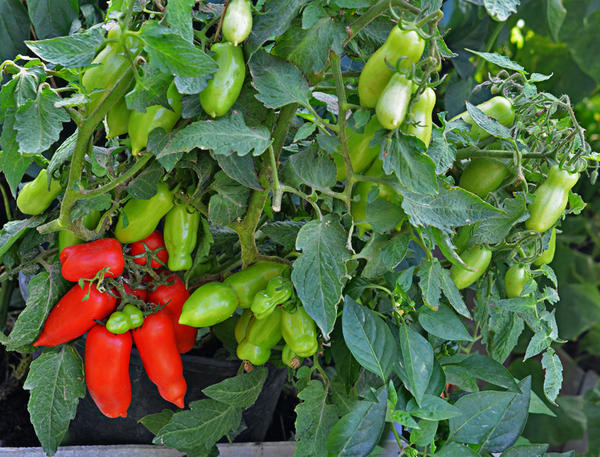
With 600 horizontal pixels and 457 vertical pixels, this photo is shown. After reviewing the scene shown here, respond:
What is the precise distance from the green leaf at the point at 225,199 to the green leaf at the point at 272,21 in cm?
10

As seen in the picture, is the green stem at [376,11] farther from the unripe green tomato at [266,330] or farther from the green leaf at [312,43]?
the unripe green tomato at [266,330]

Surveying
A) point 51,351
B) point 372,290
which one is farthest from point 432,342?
point 51,351

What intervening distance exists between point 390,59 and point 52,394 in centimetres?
40

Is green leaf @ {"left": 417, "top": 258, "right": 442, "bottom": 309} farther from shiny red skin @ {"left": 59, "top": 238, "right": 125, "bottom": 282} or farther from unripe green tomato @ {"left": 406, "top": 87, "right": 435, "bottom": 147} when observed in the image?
shiny red skin @ {"left": 59, "top": 238, "right": 125, "bottom": 282}

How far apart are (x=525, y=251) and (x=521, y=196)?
7 cm

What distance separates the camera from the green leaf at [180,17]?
1.18ft

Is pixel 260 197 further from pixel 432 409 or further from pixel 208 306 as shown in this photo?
pixel 432 409

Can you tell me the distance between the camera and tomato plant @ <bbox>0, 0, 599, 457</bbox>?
15.0 inches

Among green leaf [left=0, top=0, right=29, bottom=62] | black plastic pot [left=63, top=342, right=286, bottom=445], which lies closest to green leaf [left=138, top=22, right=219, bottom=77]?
black plastic pot [left=63, top=342, right=286, bottom=445]

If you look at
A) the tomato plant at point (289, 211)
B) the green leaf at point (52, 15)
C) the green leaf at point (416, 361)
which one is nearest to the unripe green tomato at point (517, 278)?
the tomato plant at point (289, 211)

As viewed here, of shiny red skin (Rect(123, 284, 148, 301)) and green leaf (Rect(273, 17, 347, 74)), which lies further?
shiny red skin (Rect(123, 284, 148, 301))

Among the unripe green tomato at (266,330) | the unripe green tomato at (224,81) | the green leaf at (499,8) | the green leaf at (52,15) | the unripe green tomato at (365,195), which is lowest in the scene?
the unripe green tomato at (266,330)

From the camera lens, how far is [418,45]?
36 centimetres

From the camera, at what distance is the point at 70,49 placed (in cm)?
37
